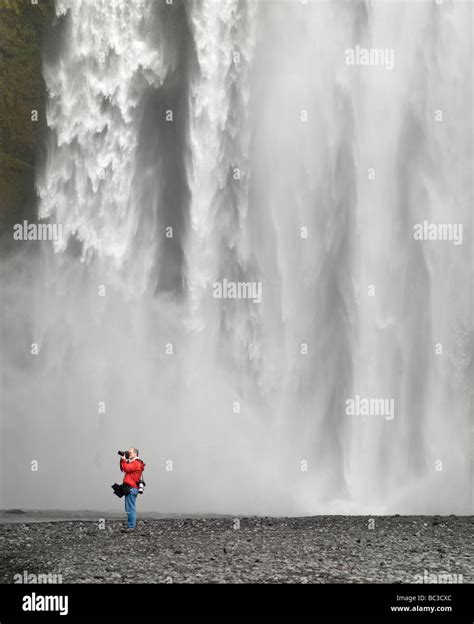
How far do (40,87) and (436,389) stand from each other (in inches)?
858

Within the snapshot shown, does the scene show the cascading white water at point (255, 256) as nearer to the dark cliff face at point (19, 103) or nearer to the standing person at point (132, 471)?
the dark cliff face at point (19, 103)

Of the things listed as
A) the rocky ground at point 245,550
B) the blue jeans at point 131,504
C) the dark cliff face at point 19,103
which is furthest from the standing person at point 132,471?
the dark cliff face at point 19,103

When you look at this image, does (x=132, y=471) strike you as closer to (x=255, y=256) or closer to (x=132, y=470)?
(x=132, y=470)

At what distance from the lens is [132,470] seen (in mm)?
19891

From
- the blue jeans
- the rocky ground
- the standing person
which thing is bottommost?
the rocky ground

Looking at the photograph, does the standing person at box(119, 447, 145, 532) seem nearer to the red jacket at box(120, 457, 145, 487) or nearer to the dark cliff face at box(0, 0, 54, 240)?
the red jacket at box(120, 457, 145, 487)

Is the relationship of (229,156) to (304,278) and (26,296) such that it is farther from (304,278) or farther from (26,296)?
(26,296)

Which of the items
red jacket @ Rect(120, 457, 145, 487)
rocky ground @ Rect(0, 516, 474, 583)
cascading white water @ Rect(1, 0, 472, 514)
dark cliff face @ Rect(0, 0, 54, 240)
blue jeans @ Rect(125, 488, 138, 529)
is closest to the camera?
rocky ground @ Rect(0, 516, 474, 583)

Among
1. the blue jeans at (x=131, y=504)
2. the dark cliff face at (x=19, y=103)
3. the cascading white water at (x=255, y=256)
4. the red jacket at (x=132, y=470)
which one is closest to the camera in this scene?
the red jacket at (x=132, y=470)

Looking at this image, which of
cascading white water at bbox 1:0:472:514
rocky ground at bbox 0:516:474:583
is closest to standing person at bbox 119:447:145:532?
rocky ground at bbox 0:516:474:583

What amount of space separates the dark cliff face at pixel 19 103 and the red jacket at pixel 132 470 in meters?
21.4

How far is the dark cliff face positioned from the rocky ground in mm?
19464

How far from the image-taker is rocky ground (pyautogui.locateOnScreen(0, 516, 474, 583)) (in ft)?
53.9

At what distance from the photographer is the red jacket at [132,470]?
65.1 feet
